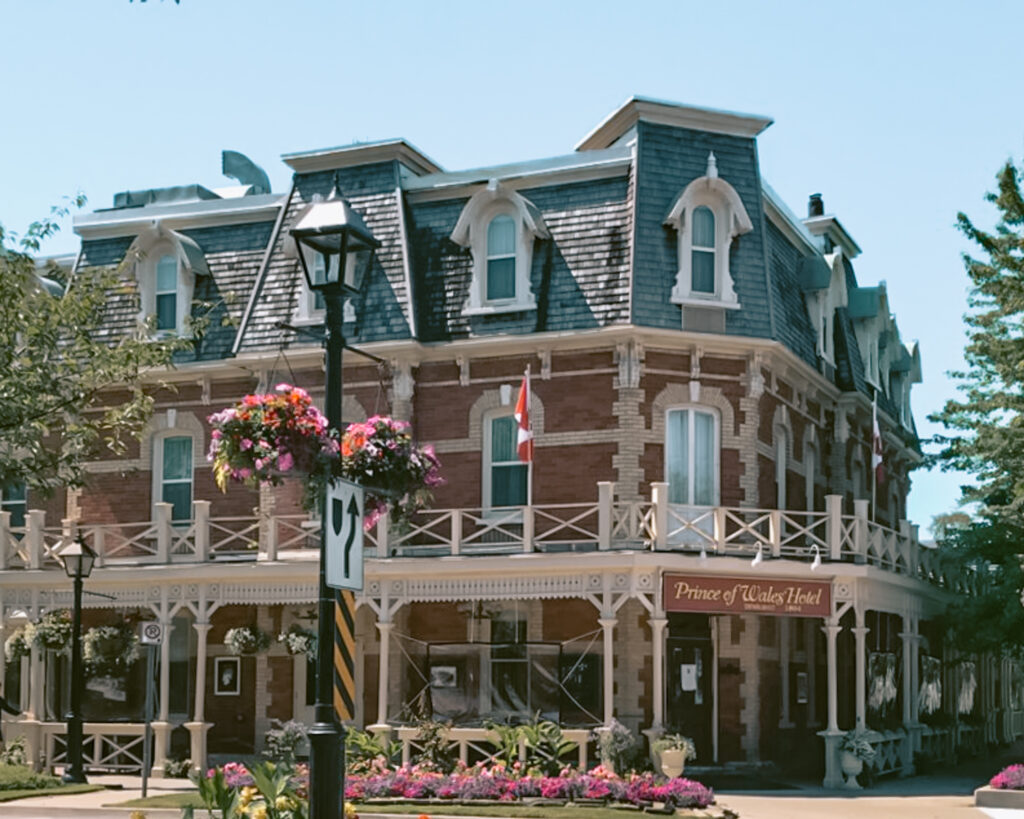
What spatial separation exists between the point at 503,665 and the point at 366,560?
313cm

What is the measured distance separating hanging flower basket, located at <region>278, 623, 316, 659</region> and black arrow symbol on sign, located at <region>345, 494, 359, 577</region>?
542 inches

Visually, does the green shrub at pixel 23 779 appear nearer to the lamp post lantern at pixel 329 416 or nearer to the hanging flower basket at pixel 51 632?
the hanging flower basket at pixel 51 632

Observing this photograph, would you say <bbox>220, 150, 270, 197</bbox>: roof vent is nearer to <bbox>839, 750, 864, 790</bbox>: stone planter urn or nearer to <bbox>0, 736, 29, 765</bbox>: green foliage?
<bbox>0, 736, 29, 765</bbox>: green foliage

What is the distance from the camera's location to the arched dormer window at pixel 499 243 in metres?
28.0

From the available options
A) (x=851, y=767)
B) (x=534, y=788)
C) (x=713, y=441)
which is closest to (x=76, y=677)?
(x=534, y=788)

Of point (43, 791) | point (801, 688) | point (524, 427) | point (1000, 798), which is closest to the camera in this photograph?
point (1000, 798)

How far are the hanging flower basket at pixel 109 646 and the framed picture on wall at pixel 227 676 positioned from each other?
1.52m

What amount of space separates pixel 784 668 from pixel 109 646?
12.0m

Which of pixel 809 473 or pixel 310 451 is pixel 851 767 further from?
pixel 310 451

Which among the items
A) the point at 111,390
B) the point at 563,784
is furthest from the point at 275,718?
the point at 563,784

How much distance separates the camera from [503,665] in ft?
88.8

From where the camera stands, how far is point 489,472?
28.3 m

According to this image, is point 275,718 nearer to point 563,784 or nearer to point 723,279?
point 563,784

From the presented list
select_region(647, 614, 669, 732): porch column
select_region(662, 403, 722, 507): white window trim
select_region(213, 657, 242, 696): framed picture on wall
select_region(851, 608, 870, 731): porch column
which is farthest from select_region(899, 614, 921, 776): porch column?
select_region(213, 657, 242, 696): framed picture on wall
